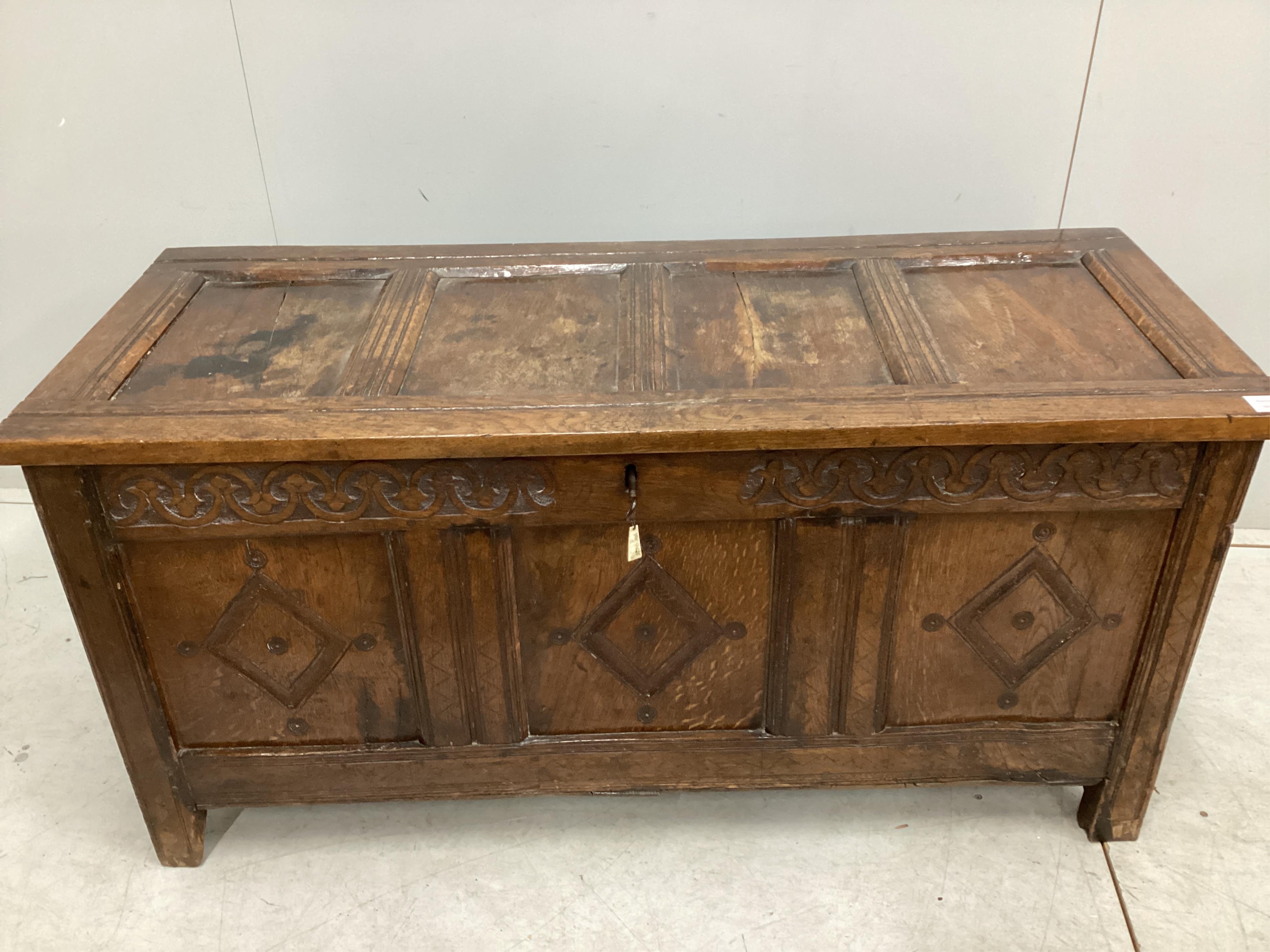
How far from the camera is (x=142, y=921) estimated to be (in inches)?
73.9

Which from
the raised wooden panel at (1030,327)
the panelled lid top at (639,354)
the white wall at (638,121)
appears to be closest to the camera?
the panelled lid top at (639,354)

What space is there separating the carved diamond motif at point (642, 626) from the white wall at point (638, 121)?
3.39 feet

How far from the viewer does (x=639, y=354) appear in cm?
175

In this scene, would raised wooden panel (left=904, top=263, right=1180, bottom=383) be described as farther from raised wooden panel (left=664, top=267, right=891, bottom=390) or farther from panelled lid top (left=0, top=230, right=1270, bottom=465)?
raised wooden panel (left=664, top=267, right=891, bottom=390)

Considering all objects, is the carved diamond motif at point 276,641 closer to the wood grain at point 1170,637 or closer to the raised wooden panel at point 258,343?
the raised wooden panel at point 258,343

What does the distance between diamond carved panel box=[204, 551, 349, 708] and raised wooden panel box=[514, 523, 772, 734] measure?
1.11 ft

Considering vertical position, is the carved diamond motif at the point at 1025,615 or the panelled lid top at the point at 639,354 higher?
the panelled lid top at the point at 639,354

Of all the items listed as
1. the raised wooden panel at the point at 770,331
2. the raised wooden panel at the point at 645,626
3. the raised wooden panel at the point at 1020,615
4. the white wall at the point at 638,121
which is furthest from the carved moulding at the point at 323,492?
the white wall at the point at 638,121

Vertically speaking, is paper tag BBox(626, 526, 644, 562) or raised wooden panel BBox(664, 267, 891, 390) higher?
raised wooden panel BBox(664, 267, 891, 390)

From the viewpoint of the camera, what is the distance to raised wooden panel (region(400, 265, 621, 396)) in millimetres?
1699

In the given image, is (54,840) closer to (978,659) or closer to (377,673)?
(377,673)

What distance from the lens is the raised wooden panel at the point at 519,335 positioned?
5.57ft

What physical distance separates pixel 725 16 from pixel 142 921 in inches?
81.7

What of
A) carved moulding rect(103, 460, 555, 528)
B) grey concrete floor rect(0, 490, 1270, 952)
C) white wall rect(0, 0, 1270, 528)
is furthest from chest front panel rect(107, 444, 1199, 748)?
white wall rect(0, 0, 1270, 528)
